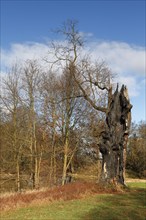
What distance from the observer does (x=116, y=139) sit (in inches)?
584

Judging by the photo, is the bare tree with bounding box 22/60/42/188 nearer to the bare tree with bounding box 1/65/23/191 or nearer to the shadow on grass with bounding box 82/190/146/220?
the bare tree with bounding box 1/65/23/191

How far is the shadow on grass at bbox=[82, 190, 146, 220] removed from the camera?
8570 millimetres

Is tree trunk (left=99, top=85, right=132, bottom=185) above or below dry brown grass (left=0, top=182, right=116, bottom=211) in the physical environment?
above

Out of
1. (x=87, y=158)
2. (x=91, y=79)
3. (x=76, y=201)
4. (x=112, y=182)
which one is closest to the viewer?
(x=76, y=201)

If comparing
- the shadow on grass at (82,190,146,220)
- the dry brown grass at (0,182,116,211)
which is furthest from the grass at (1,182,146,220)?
the dry brown grass at (0,182,116,211)

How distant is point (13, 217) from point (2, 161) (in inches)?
549

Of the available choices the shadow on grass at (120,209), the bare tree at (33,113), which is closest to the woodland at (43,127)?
the bare tree at (33,113)

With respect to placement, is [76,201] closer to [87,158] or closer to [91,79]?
[91,79]

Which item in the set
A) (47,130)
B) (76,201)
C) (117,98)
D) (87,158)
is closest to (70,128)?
(47,130)

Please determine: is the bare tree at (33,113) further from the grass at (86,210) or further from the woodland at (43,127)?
the grass at (86,210)

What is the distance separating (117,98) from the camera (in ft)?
51.2

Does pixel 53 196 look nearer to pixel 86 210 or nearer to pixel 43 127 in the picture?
pixel 86 210

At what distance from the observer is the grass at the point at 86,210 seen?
857 centimetres

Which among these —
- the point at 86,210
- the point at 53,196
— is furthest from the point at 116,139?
the point at 86,210
